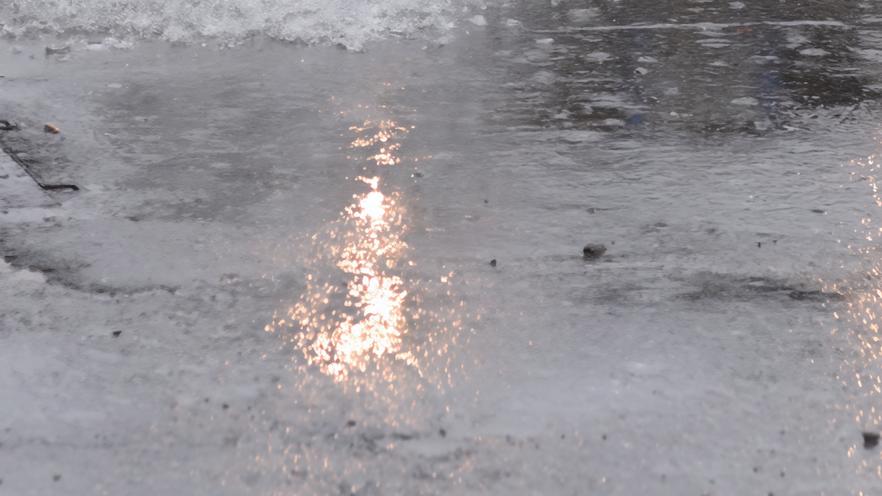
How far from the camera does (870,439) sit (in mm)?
2168

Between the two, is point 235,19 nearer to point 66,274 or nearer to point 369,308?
point 66,274

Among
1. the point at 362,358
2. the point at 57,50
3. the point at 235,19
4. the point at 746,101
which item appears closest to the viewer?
the point at 362,358

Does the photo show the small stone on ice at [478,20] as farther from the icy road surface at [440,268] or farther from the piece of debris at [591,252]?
the piece of debris at [591,252]

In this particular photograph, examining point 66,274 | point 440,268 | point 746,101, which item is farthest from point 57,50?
point 746,101

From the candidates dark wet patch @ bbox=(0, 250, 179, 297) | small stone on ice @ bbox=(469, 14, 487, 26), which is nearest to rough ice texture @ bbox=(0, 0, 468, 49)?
small stone on ice @ bbox=(469, 14, 487, 26)

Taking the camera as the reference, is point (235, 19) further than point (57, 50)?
Yes

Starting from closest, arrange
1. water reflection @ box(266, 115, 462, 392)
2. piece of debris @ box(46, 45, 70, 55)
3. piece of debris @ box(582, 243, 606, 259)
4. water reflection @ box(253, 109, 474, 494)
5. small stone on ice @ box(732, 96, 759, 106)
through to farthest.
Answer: water reflection @ box(253, 109, 474, 494) → water reflection @ box(266, 115, 462, 392) → piece of debris @ box(582, 243, 606, 259) → small stone on ice @ box(732, 96, 759, 106) → piece of debris @ box(46, 45, 70, 55)

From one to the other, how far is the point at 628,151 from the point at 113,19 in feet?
9.64

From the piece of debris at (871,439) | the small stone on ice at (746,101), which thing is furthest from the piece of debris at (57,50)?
the piece of debris at (871,439)

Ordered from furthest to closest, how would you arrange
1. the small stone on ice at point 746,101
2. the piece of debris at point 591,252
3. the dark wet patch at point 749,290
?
the small stone on ice at point 746,101 → the piece of debris at point 591,252 → the dark wet patch at point 749,290

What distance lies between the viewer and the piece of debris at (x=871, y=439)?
7.07 feet

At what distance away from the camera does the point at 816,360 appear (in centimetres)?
246

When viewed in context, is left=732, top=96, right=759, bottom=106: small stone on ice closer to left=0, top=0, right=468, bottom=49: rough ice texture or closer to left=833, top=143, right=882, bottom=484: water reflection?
left=833, top=143, right=882, bottom=484: water reflection

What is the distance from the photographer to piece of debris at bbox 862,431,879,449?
2.16 metres
